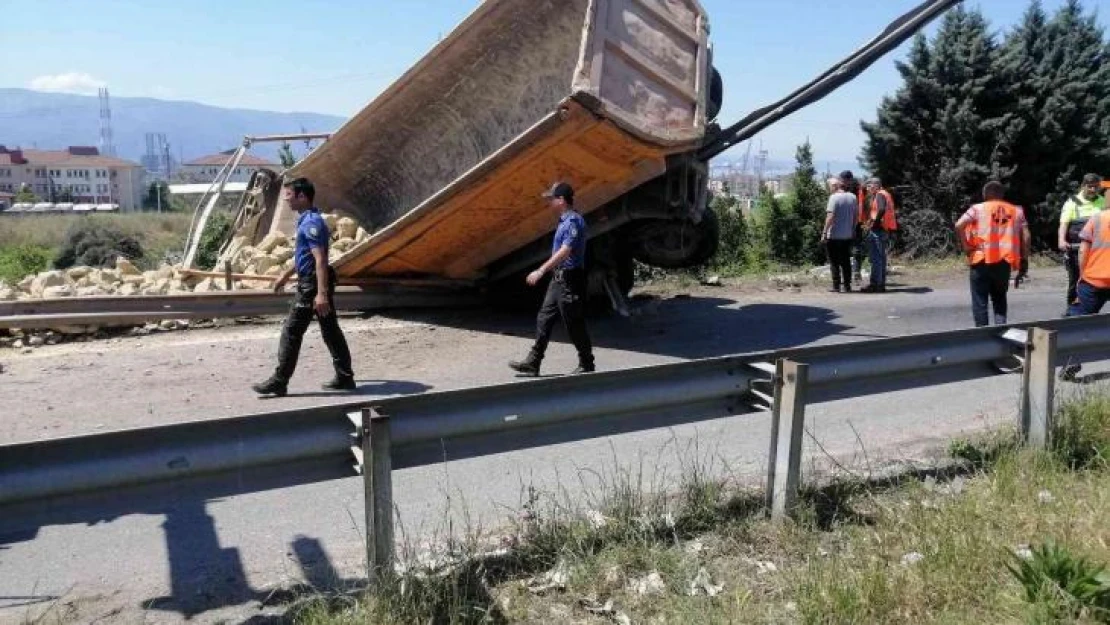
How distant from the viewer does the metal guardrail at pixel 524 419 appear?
8.89 feet

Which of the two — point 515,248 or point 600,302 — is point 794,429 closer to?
point 515,248

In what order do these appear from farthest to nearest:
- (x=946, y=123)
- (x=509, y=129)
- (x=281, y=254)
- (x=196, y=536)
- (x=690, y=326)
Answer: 1. (x=946, y=123)
2. (x=281, y=254)
3. (x=509, y=129)
4. (x=690, y=326)
5. (x=196, y=536)

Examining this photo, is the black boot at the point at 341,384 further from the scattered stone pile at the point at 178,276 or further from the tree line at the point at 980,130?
the tree line at the point at 980,130

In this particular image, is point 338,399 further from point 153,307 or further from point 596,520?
point 596,520

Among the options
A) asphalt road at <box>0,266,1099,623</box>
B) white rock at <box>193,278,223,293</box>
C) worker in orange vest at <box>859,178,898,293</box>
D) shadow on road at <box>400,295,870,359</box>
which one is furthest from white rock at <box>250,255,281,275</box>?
worker in orange vest at <box>859,178,898,293</box>

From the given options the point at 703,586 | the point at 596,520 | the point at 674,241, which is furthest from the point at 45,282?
the point at 703,586

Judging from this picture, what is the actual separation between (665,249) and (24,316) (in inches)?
229

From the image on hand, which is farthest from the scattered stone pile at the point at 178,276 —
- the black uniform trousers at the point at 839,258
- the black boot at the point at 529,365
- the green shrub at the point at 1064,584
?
the green shrub at the point at 1064,584

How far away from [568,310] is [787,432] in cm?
344

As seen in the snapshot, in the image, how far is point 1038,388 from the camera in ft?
14.2

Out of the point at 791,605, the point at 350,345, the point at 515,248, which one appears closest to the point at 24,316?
the point at 350,345

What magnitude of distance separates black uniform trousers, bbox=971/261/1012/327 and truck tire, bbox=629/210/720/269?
2.63 meters

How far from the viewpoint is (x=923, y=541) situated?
3.34 m

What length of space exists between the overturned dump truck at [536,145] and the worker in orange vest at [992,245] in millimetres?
1566
